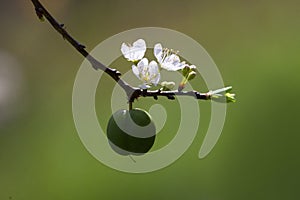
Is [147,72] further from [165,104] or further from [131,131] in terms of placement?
[165,104]

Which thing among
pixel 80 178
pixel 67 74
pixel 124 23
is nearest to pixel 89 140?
pixel 80 178

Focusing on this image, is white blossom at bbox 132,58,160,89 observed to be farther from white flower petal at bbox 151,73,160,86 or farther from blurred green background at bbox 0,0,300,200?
blurred green background at bbox 0,0,300,200

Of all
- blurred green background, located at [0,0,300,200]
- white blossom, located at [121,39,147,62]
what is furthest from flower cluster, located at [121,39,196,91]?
blurred green background, located at [0,0,300,200]

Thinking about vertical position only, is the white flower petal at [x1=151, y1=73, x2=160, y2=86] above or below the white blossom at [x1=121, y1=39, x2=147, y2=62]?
below

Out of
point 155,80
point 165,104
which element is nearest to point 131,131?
Result: point 155,80

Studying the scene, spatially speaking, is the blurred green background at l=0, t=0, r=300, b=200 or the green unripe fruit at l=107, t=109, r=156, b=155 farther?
the blurred green background at l=0, t=0, r=300, b=200

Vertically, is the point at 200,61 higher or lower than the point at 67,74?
lower

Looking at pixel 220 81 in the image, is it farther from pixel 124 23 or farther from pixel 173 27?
pixel 124 23
